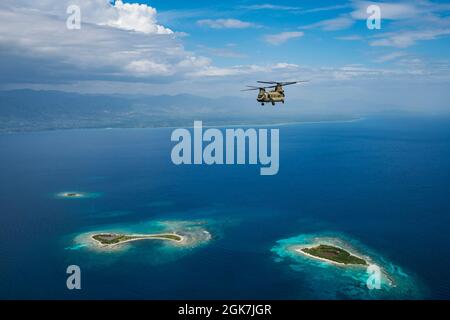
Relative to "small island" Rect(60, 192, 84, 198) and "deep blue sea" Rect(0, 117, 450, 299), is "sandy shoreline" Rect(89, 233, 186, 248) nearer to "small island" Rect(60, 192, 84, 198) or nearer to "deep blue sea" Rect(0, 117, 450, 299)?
"deep blue sea" Rect(0, 117, 450, 299)

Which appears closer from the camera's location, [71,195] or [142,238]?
[142,238]

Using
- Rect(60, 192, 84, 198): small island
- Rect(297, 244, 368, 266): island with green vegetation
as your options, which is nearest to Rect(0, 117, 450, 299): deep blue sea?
Rect(297, 244, 368, 266): island with green vegetation

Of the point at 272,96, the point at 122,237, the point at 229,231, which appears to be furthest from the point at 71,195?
the point at 272,96

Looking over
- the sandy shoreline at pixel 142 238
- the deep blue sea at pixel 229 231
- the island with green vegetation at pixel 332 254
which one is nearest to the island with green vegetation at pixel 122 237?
the sandy shoreline at pixel 142 238

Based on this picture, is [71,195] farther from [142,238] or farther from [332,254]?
[332,254]

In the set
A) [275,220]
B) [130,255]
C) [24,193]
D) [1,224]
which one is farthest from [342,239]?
[24,193]
